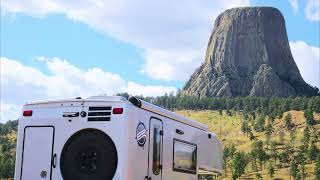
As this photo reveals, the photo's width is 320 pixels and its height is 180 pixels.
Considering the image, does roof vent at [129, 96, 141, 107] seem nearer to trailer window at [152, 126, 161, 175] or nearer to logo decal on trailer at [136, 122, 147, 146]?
logo decal on trailer at [136, 122, 147, 146]

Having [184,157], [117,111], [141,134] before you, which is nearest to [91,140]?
[117,111]

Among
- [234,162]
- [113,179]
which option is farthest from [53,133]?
[234,162]

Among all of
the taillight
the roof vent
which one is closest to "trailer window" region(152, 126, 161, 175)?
the roof vent

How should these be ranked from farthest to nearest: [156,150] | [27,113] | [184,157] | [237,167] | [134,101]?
[237,167] < [184,157] < [156,150] < [27,113] < [134,101]

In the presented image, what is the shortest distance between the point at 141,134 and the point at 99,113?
3.50 feet

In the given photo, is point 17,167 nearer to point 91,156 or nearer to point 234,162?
point 91,156

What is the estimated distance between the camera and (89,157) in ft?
41.0

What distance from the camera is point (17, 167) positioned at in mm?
13125

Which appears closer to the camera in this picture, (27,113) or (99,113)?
(99,113)

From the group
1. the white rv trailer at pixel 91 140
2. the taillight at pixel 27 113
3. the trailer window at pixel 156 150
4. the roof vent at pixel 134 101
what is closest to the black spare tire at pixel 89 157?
the white rv trailer at pixel 91 140

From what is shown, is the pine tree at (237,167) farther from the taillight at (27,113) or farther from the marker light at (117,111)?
the marker light at (117,111)

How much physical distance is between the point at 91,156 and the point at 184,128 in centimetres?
411

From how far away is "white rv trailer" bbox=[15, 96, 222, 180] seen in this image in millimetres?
12273

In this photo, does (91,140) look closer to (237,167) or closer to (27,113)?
(27,113)
